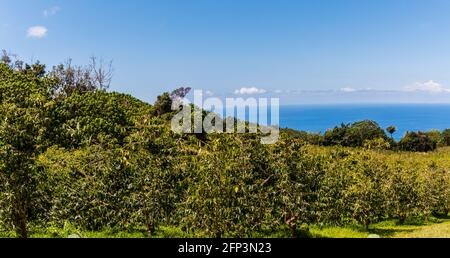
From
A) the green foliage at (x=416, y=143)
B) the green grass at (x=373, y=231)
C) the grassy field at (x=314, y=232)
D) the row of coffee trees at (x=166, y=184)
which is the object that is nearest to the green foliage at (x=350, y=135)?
the green foliage at (x=416, y=143)

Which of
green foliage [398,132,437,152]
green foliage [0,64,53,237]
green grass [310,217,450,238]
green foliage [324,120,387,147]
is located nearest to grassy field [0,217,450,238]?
green grass [310,217,450,238]

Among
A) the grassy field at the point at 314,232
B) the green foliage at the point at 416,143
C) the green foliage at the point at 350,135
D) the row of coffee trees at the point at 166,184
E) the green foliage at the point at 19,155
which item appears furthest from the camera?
the green foliage at the point at 416,143

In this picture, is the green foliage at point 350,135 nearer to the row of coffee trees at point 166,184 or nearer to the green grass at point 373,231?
the green grass at point 373,231

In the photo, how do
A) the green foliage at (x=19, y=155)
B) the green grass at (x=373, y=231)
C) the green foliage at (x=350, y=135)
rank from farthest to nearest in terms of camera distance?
the green foliage at (x=350, y=135) → the green grass at (x=373, y=231) → the green foliage at (x=19, y=155)

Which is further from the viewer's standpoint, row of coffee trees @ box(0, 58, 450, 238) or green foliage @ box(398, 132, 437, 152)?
green foliage @ box(398, 132, 437, 152)

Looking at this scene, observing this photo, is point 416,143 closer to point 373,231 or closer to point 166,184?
point 373,231

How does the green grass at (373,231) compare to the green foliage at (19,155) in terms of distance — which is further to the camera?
the green grass at (373,231)

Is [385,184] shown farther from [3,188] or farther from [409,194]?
[3,188]

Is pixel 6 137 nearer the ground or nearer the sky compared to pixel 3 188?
nearer the sky

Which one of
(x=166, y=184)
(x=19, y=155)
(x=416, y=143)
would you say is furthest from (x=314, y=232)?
(x=416, y=143)

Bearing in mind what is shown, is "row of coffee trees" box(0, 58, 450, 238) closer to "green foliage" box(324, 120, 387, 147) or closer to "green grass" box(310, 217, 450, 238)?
"green grass" box(310, 217, 450, 238)
